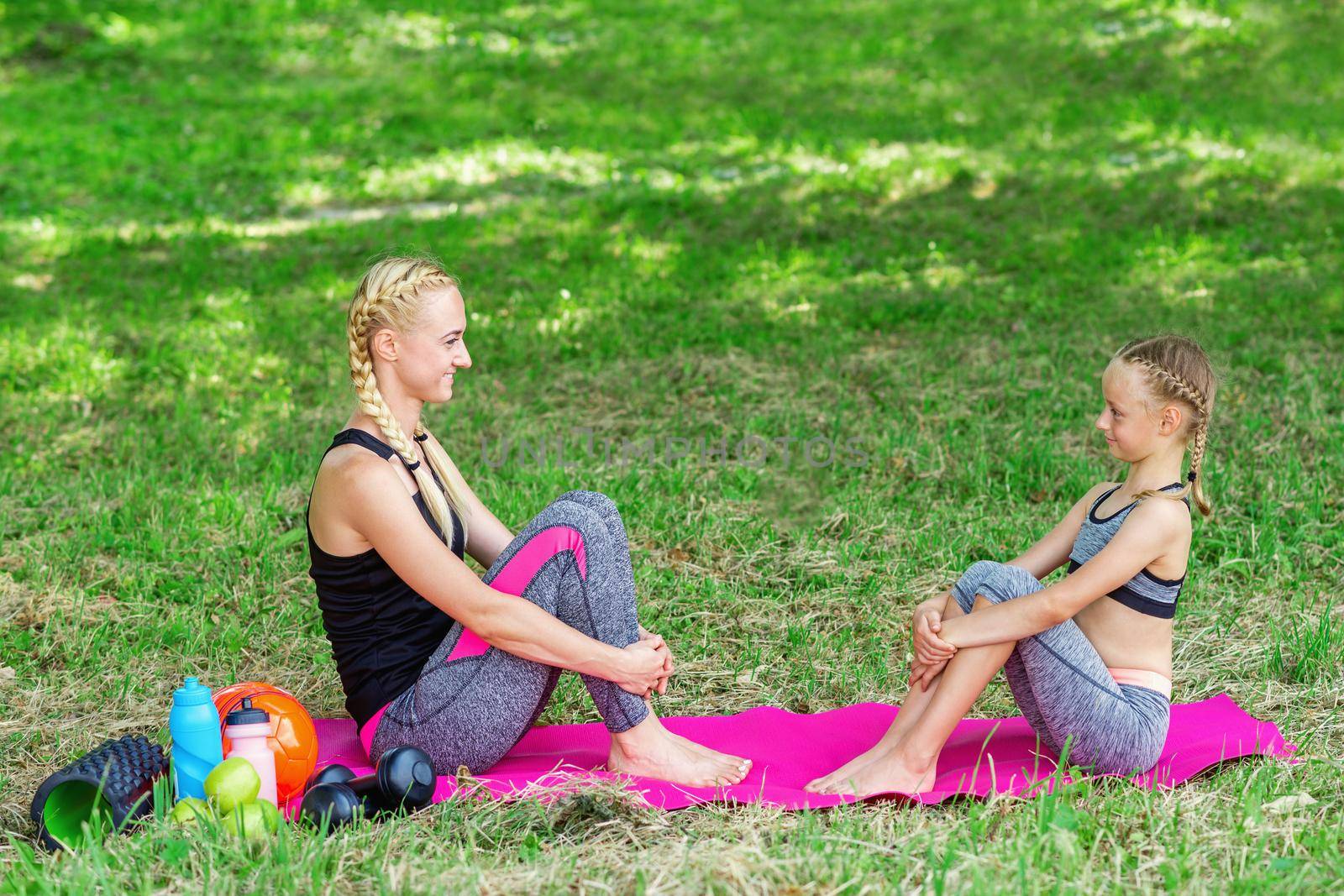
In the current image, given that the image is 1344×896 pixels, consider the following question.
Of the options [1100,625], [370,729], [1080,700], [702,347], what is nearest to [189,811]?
[370,729]

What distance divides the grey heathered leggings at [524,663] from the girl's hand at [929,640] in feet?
2.58

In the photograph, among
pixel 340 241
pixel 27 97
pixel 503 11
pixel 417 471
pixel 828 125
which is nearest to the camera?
pixel 417 471

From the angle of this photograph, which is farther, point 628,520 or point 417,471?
point 628,520

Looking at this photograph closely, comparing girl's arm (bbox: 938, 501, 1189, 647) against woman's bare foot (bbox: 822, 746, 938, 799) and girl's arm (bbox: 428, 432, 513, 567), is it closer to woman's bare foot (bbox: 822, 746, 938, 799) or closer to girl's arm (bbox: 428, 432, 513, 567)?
woman's bare foot (bbox: 822, 746, 938, 799)

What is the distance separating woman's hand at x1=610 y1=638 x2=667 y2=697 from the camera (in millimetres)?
3426

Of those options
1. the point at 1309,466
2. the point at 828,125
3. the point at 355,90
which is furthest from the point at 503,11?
the point at 1309,466

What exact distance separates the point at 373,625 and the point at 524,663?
0.50 meters

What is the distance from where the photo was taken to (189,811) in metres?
3.05

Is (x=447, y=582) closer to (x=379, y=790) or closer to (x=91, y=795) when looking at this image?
(x=379, y=790)

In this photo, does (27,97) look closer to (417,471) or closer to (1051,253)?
(1051,253)

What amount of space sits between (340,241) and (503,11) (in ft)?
23.9

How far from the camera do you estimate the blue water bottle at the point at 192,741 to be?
3195mm

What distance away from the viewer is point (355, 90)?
47.4ft

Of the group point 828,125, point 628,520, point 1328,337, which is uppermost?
point 828,125
